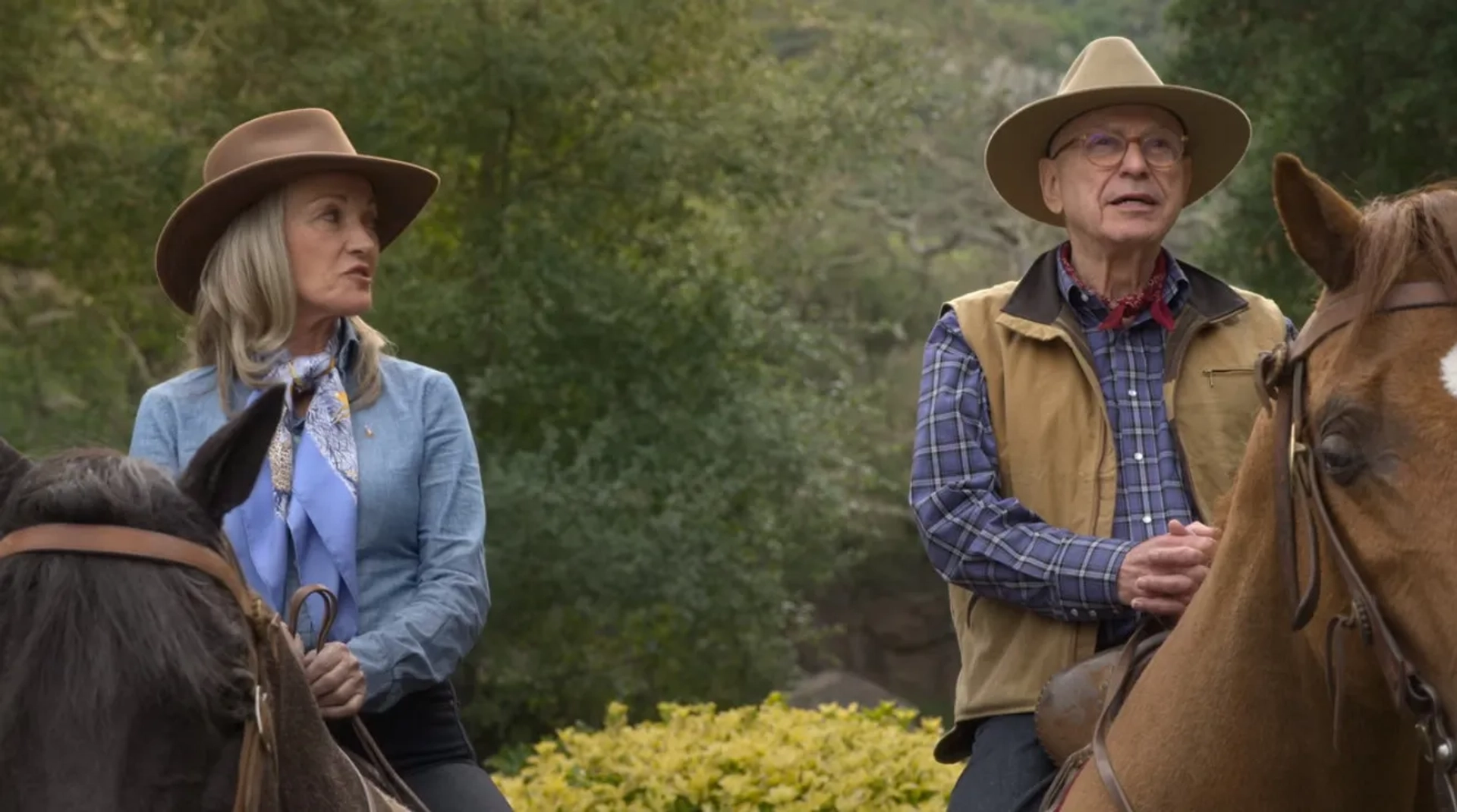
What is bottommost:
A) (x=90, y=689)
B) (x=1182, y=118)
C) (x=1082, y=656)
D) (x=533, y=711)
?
(x=533, y=711)

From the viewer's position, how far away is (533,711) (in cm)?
1487

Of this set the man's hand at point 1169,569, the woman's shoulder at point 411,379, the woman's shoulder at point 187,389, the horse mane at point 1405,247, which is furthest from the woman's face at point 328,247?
the horse mane at point 1405,247

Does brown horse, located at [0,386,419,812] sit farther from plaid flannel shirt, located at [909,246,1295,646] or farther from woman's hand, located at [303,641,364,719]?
plaid flannel shirt, located at [909,246,1295,646]

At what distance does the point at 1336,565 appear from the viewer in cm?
298

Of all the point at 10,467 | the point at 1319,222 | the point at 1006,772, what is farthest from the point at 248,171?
the point at 1319,222

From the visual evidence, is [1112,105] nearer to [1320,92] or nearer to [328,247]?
[328,247]

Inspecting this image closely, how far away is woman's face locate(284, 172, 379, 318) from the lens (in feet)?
14.5

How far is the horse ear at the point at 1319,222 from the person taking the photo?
119 inches

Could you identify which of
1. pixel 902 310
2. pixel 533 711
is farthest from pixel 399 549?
pixel 902 310

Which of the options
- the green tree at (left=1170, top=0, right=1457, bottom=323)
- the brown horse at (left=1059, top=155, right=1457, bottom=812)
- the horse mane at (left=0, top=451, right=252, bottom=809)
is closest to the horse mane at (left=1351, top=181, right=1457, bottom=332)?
the brown horse at (left=1059, top=155, right=1457, bottom=812)

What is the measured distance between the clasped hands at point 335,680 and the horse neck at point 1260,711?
5.16 feet

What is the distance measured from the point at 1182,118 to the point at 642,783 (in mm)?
4126

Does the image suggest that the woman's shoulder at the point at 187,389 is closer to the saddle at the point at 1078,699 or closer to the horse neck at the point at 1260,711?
the saddle at the point at 1078,699

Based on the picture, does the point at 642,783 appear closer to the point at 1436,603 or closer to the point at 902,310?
the point at 1436,603
